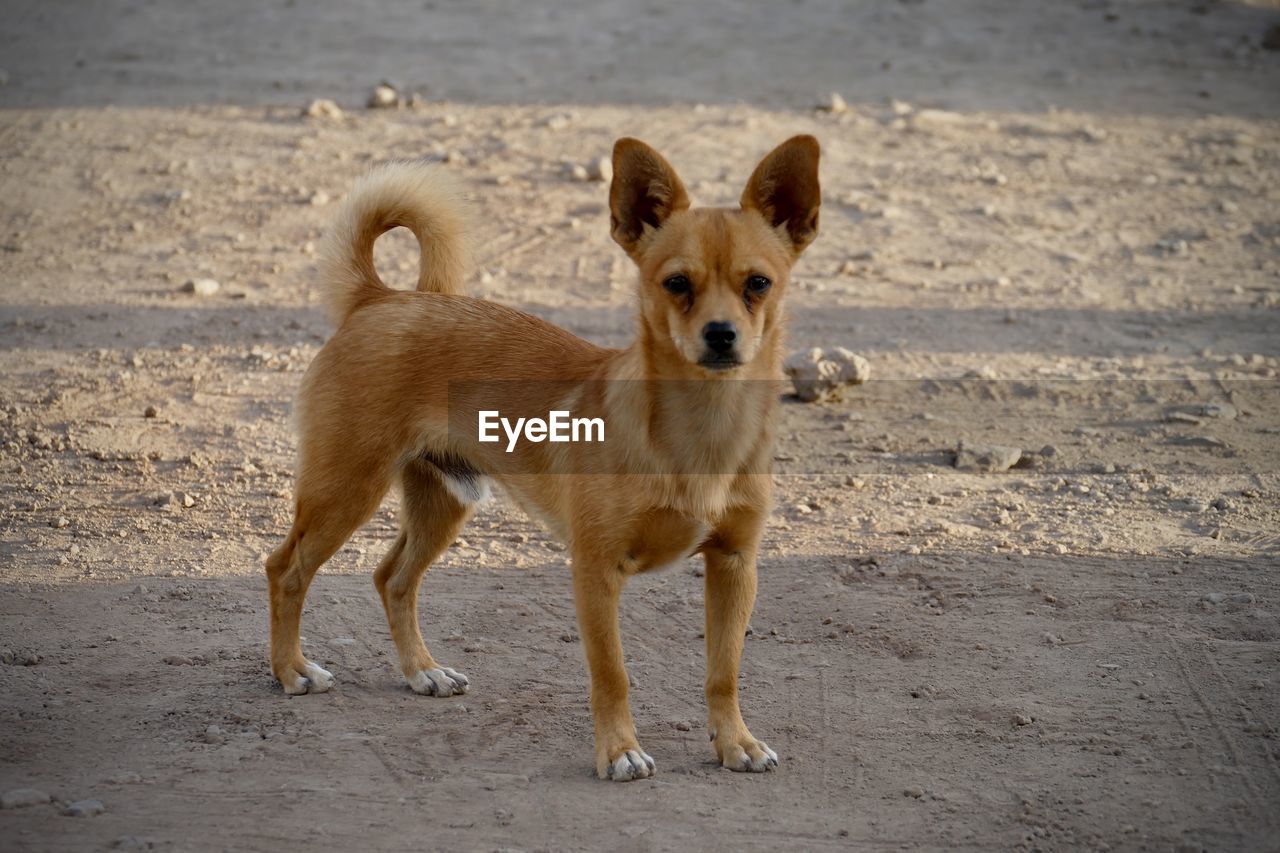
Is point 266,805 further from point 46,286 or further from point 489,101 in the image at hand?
point 489,101

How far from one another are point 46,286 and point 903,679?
610cm

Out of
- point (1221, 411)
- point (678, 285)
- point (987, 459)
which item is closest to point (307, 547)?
point (678, 285)

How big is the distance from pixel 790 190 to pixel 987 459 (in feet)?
8.75

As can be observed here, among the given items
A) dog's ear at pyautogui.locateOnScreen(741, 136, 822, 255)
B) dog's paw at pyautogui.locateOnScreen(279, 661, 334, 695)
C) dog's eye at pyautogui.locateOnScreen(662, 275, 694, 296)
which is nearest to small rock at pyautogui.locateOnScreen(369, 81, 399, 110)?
dog's paw at pyautogui.locateOnScreen(279, 661, 334, 695)

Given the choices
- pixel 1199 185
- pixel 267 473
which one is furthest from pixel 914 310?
pixel 267 473

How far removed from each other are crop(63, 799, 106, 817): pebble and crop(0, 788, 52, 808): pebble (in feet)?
0.30

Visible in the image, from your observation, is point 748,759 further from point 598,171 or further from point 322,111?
point 322,111

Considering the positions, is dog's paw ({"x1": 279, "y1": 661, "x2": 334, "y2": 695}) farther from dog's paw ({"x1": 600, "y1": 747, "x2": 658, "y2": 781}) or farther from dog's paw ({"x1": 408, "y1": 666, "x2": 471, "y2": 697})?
dog's paw ({"x1": 600, "y1": 747, "x2": 658, "y2": 781})

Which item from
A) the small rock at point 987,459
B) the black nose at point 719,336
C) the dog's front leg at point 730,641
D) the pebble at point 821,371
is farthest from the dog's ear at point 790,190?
the pebble at point 821,371

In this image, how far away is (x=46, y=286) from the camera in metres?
8.49

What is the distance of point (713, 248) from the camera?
3.99m

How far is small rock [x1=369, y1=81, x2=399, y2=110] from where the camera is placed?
1129 centimetres

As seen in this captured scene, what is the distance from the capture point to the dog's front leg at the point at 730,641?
4.17m

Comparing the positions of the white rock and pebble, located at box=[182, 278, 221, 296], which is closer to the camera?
pebble, located at box=[182, 278, 221, 296]
